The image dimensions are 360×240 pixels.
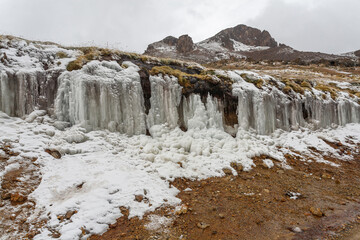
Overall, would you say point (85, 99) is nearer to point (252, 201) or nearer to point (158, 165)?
point (158, 165)

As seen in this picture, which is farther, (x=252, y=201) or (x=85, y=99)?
(x=85, y=99)

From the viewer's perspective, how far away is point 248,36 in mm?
140500

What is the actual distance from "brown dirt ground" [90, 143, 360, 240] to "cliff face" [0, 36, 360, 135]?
440cm

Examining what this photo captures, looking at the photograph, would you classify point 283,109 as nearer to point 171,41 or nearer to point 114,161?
point 114,161

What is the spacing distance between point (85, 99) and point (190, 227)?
7588mm

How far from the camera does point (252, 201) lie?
653 centimetres

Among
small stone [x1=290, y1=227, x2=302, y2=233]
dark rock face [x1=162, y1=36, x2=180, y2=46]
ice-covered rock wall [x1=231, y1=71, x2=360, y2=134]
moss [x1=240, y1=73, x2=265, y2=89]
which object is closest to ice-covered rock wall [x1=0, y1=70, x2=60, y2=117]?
ice-covered rock wall [x1=231, y1=71, x2=360, y2=134]

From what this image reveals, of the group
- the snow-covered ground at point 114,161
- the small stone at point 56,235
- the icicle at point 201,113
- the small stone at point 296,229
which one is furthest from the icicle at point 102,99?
the small stone at point 296,229

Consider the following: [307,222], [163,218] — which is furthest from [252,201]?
[163,218]

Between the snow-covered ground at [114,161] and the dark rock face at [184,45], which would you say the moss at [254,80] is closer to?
the snow-covered ground at [114,161]

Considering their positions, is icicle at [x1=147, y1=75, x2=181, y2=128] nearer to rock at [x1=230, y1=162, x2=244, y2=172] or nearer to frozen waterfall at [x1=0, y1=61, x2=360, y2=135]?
frozen waterfall at [x1=0, y1=61, x2=360, y2=135]

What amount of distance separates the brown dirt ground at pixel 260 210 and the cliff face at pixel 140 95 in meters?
4.40

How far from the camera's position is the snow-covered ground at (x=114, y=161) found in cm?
533

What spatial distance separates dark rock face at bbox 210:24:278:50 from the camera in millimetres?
134000
